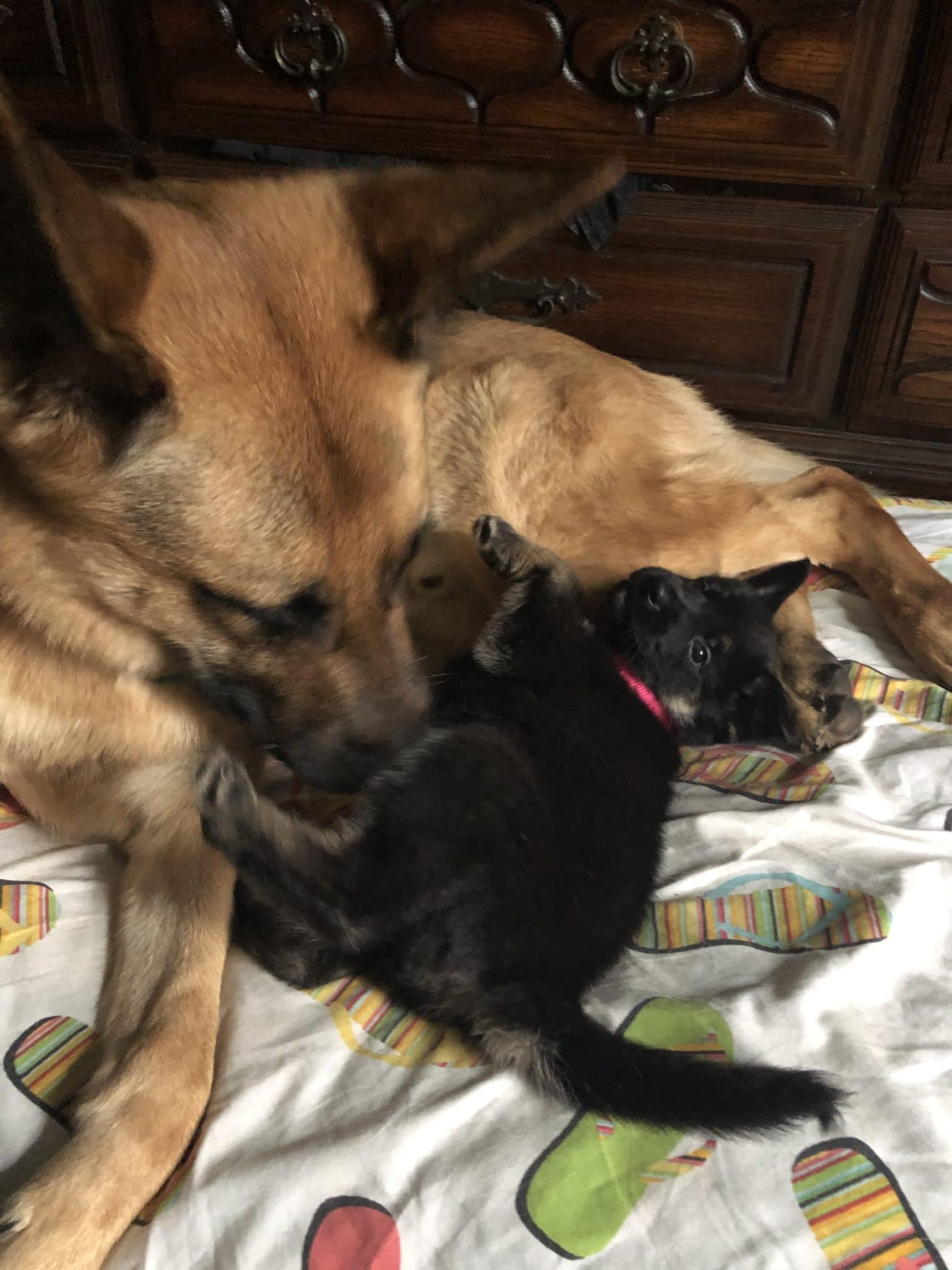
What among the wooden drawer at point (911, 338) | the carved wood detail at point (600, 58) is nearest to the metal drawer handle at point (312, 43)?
the carved wood detail at point (600, 58)

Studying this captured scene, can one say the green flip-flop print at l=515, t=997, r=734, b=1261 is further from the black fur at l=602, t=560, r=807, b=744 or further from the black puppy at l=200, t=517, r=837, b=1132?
the black fur at l=602, t=560, r=807, b=744

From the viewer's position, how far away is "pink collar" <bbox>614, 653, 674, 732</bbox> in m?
1.51

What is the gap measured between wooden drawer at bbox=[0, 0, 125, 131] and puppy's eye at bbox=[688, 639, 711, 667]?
196 centimetres

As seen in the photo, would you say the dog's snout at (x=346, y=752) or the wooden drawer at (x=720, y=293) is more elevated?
the wooden drawer at (x=720, y=293)

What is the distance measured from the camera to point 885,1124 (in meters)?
0.93

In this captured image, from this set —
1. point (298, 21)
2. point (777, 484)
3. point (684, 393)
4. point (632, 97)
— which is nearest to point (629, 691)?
point (777, 484)

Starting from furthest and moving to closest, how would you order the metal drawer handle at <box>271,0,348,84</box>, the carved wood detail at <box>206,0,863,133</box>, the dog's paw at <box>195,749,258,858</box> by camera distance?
the metal drawer handle at <box>271,0,348,84</box>
the carved wood detail at <box>206,0,863,133</box>
the dog's paw at <box>195,749,258,858</box>

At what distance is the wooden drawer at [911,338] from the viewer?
1933 mm

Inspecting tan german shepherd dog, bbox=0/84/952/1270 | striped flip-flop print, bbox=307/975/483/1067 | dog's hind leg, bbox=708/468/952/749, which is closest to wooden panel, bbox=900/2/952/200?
dog's hind leg, bbox=708/468/952/749

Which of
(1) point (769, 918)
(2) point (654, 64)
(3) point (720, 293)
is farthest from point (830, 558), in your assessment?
(2) point (654, 64)

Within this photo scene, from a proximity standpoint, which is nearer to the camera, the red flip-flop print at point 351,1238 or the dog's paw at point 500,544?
the red flip-flop print at point 351,1238

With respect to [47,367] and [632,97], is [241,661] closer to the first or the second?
[47,367]

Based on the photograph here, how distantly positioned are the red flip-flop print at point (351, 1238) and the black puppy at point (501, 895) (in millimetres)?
216

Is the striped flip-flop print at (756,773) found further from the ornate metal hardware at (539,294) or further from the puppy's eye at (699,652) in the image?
the ornate metal hardware at (539,294)
